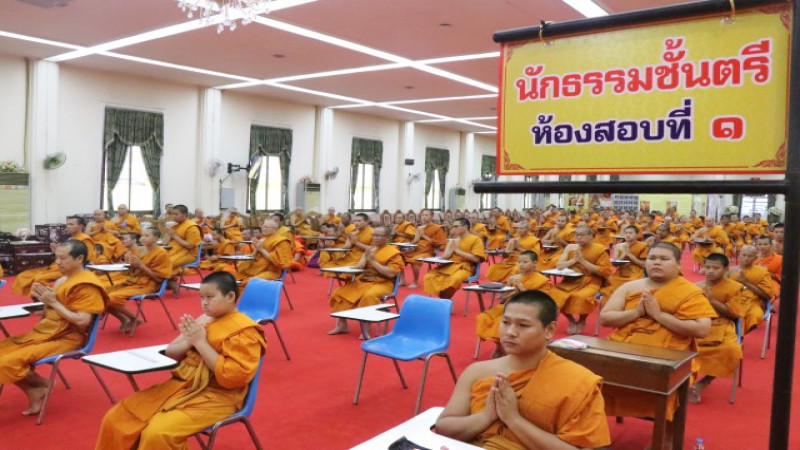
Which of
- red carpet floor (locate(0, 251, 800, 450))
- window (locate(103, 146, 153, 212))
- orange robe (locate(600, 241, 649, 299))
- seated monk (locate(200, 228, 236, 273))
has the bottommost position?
red carpet floor (locate(0, 251, 800, 450))

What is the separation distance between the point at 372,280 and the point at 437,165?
13393 mm

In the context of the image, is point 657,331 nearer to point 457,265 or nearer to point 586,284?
point 586,284

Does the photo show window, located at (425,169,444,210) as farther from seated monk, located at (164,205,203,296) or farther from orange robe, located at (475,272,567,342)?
orange robe, located at (475,272,567,342)

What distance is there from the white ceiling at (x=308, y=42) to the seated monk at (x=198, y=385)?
3905mm

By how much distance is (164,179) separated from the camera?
1226 centimetres

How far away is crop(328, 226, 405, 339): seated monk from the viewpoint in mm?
6109

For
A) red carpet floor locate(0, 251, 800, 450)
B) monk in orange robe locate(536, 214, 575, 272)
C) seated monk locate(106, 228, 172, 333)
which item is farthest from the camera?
monk in orange robe locate(536, 214, 575, 272)

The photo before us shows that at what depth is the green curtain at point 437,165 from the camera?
19.0 m

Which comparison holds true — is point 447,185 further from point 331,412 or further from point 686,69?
point 686,69

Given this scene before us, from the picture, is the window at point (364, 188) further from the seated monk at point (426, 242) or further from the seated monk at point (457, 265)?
the seated monk at point (457, 265)

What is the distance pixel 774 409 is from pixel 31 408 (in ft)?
13.2

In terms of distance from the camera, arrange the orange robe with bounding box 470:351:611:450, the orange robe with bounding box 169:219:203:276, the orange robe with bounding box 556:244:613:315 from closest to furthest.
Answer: the orange robe with bounding box 470:351:611:450 < the orange robe with bounding box 556:244:613:315 < the orange robe with bounding box 169:219:203:276

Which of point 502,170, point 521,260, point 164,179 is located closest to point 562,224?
point 521,260

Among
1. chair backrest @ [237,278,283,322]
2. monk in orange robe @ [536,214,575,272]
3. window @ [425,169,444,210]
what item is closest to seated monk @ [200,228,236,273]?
chair backrest @ [237,278,283,322]
